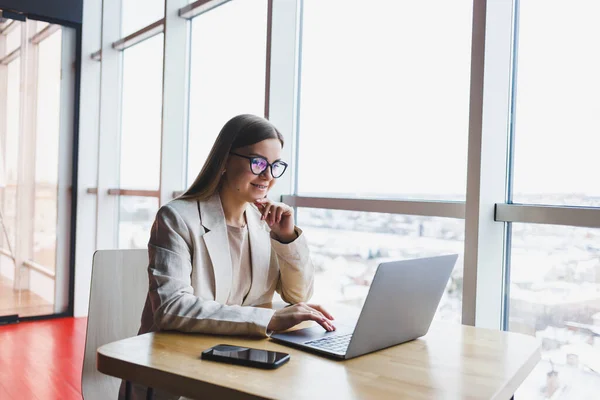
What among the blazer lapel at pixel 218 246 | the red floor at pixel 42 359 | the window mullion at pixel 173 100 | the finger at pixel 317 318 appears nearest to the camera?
the finger at pixel 317 318

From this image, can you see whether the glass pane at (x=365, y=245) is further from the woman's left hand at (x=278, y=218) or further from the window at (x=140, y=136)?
the window at (x=140, y=136)

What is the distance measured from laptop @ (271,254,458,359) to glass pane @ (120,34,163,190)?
3.38 meters

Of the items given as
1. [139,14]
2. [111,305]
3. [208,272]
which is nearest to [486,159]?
[208,272]

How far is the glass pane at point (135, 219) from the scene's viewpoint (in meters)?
4.60

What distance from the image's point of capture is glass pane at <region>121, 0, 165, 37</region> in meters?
4.49

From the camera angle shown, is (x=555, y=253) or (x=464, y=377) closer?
(x=464, y=377)

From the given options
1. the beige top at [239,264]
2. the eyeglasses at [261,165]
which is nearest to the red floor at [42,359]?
the beige top at [239,264]

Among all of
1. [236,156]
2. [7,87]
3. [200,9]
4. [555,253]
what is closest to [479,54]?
[555,253]

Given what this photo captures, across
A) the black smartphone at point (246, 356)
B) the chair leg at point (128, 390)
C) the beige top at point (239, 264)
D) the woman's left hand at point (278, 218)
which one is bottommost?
the chair leg at point (128, 390)

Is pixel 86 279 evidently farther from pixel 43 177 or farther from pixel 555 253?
pixel 555 253

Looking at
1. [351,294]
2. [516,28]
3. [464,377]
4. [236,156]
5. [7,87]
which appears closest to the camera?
[464,377]

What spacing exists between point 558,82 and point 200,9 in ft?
8.82

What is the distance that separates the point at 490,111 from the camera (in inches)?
81.3

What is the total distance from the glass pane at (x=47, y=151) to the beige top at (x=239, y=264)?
3597 millimetres
